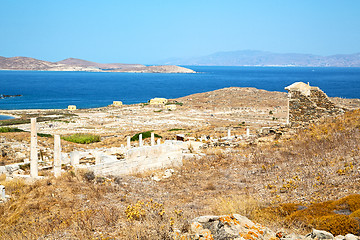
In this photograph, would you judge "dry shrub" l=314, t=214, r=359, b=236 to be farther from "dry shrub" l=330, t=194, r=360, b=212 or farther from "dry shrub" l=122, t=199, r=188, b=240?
"dry shrub" l=122, t=199, r=188, b=240

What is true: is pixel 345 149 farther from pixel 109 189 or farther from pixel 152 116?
pixel 152 116

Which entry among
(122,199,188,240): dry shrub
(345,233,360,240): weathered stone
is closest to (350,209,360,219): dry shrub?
(345,233,360,240): weathered stone

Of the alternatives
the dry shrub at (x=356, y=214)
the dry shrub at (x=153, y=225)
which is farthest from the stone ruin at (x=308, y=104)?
the dry shrub at (x=153, y=225)

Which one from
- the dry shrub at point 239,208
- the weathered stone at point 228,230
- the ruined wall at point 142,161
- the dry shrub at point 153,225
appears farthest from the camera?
the ruined wall at point 142,161

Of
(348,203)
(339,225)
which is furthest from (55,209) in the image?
(348,203)

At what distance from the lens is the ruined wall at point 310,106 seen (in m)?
21.1

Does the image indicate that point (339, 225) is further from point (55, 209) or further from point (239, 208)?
point (55, 209)

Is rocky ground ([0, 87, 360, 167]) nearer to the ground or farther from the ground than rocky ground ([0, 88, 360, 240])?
nearer to the ground

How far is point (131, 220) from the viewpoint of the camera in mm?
7941

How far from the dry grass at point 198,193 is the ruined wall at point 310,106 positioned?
9.92 ft

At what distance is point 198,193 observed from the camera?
11969 millimetres

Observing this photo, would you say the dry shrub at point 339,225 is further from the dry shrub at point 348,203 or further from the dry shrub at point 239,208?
Answer: the dry shrub at point 239,208

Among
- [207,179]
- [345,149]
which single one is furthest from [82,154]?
[345,149]

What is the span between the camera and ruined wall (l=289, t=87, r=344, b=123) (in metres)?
21.1
